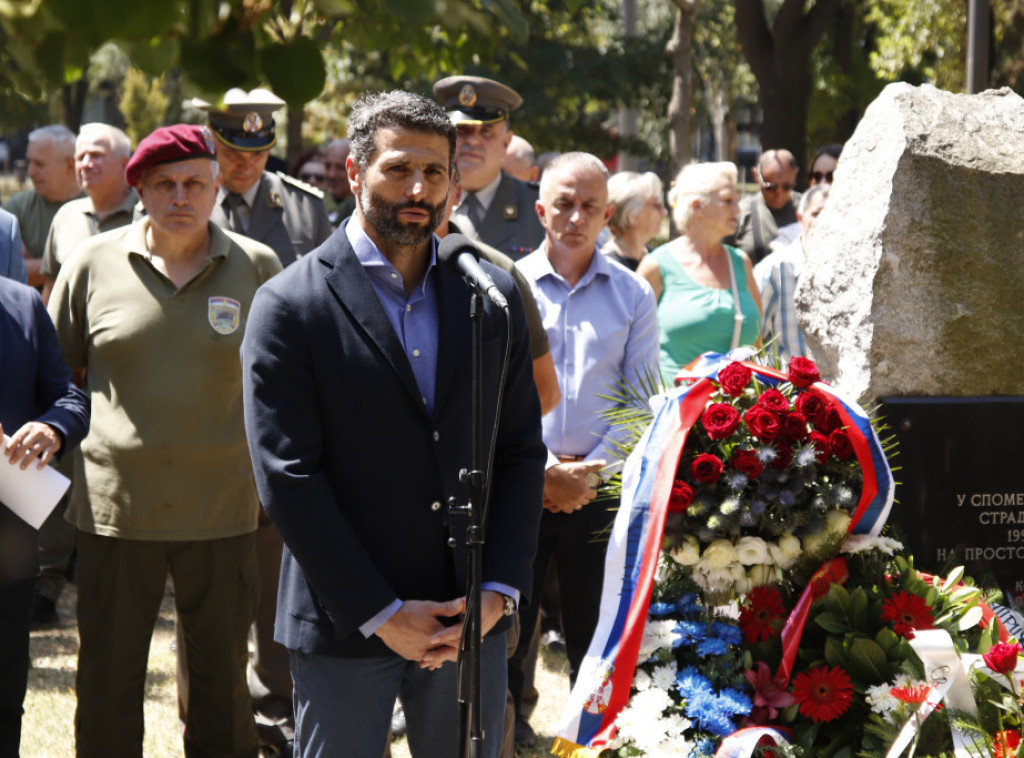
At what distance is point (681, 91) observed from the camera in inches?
493

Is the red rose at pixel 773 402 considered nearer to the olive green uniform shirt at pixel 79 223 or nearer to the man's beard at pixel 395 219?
the man's beard at pixel 395 219

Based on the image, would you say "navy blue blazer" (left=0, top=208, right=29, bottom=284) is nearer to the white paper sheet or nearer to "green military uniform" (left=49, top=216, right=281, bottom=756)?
"green military uniform" (left=49, top=216, right=281, bottom=756)

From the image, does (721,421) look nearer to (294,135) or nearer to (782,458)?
(782,458)

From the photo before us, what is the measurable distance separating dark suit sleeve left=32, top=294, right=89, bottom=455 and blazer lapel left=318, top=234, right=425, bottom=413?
1.48m

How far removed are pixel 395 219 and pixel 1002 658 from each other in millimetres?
2142

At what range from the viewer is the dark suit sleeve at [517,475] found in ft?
10.0

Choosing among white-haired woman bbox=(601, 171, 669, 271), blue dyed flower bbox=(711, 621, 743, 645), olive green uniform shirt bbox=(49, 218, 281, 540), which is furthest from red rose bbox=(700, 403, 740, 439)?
white-haired woman bbox=(601, 171, 669, 271)

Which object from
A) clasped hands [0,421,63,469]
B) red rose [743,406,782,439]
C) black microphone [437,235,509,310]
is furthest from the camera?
clasped hands [0,421,63,469]

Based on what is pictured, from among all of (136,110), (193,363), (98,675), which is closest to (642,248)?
(193,363)

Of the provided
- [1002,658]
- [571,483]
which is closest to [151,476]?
[571,483]

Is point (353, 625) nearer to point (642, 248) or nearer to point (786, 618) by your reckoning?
point (786, 618)

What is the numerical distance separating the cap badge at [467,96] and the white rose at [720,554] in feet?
9.85

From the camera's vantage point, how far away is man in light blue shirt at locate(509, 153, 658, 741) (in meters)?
4.65

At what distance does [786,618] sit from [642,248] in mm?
3171
